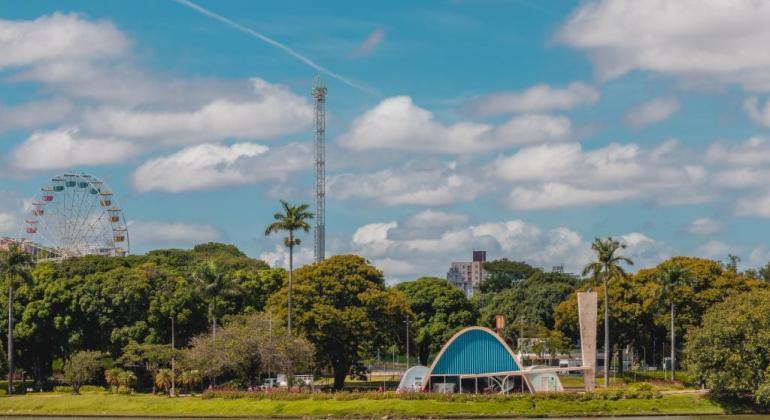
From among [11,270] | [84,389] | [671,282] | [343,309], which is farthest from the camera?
[671,282]

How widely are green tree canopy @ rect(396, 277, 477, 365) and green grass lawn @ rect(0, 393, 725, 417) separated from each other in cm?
4568

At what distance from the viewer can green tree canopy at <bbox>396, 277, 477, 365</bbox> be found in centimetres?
12419

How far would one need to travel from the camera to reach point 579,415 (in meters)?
73.6

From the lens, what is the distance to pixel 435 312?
128 meters

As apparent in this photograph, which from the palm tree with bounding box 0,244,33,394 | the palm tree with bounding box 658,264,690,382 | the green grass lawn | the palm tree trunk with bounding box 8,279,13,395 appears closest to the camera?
the green grass lawn

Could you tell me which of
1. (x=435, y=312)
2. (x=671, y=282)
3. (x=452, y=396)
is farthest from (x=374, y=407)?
(x=435, y=312)

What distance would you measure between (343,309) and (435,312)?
35.7 m

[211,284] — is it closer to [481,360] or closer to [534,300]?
[481,360]

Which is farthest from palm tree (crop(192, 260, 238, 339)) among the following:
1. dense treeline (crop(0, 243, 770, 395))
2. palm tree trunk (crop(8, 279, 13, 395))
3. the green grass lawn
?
palm tree trunk (crop(8, 279, 13, 395))

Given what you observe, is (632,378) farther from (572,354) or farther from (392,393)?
(572,354)

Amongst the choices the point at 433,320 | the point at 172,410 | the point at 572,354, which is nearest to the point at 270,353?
the point at 172,410

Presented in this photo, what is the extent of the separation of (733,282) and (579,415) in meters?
37.3

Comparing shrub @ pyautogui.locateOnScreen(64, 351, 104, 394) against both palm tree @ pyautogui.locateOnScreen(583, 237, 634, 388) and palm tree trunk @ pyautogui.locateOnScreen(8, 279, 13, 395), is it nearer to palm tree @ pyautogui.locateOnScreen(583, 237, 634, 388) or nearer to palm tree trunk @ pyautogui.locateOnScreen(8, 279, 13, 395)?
palm tree trunk @ pyautogui.locateOnScreen(8, 279, 13, 395)

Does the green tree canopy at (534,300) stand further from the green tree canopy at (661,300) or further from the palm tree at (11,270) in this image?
the palm tree at (11,270)
